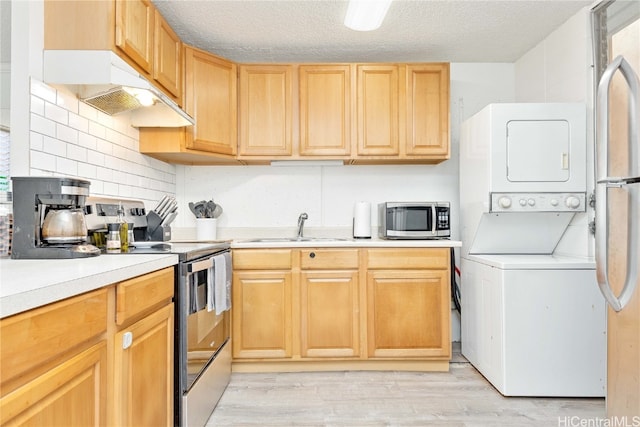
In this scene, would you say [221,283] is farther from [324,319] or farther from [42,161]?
[42,161]

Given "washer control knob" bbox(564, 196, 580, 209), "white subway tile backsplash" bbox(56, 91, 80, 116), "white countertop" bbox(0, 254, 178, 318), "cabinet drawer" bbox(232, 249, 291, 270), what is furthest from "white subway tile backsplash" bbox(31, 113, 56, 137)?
"washer control knob" bbox(564, 196, 580, 209)

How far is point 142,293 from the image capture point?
1.42 metres

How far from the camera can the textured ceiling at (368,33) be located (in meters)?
2.59

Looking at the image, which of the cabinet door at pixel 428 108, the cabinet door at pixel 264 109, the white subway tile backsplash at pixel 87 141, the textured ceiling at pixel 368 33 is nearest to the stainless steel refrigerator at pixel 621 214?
the textured ceiling at pixel 368 33

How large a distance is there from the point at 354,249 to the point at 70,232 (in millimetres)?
1750

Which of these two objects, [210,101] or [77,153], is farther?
[210,101]

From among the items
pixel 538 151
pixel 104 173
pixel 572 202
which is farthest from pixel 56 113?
pixel 572 202

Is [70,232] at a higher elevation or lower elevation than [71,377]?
higher

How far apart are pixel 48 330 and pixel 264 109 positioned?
7.96ft

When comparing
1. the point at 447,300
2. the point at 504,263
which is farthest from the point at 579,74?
the point at 447,300

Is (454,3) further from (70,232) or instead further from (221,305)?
(70,232)

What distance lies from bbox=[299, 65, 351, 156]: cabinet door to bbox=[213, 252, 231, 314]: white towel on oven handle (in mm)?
1120

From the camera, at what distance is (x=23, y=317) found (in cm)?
85

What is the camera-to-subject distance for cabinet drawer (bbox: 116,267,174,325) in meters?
1.28
